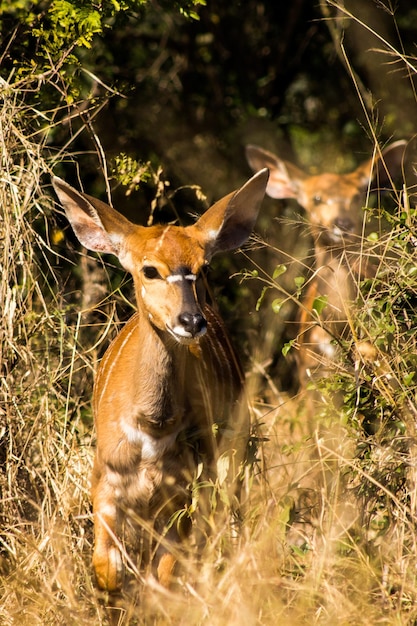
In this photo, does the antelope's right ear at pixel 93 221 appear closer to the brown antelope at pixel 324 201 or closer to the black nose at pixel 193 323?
the black nose at pixel 193 323

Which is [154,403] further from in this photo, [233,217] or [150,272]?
[233,217]

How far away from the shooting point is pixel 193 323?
4.16m

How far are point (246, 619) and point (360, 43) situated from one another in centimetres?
488

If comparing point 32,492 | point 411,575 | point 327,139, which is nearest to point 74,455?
point 32,492

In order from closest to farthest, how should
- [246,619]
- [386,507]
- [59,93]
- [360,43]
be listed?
1. [246,619]
2. [386,507]
3. [59,93]
4. [360,43]

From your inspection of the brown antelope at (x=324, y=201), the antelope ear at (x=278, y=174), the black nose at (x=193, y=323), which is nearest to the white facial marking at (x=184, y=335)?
the black nose at (x=193, y=323)

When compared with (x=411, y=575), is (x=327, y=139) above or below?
below

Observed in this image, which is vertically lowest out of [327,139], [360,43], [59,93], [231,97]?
[327,139]

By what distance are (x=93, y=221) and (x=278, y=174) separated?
2.84m

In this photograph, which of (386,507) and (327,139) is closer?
(386,507)

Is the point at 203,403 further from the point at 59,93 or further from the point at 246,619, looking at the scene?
the point at 59,93

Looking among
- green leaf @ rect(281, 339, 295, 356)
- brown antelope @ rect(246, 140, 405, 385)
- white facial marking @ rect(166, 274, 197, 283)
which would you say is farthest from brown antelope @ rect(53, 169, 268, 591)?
A: brown antelope @ rect(246, 140, 405, 385)

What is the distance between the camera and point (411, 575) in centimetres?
386

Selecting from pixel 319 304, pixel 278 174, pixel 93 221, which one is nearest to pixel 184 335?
pixel 319 304
